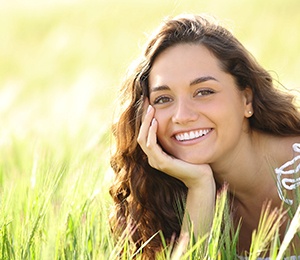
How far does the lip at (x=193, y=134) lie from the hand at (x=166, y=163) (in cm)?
8

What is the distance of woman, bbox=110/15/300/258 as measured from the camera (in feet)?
9.48

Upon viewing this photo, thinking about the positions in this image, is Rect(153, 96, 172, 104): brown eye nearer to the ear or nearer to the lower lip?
the lower lip

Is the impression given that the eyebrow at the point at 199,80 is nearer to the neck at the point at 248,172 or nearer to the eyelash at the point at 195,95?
the eyelash at the point at 195,95

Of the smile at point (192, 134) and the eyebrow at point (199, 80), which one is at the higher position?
the eyebrow at point (199, 80)

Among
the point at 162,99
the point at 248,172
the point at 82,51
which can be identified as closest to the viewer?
the point at 162,99

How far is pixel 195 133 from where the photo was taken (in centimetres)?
286

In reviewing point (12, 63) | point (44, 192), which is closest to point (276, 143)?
point (44, 192)

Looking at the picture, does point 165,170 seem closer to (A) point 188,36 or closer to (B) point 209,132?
(B) point 209,132

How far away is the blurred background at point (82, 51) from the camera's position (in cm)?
534

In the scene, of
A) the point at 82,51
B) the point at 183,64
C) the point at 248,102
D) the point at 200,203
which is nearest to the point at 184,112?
the point at 183,64

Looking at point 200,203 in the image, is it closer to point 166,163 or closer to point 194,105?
point 166,163

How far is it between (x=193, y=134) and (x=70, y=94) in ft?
11.9

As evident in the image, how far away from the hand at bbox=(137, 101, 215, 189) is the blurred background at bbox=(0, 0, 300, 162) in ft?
2.29

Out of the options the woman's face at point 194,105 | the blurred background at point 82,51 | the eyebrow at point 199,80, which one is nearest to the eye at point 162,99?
the woman's face at point 194,105
